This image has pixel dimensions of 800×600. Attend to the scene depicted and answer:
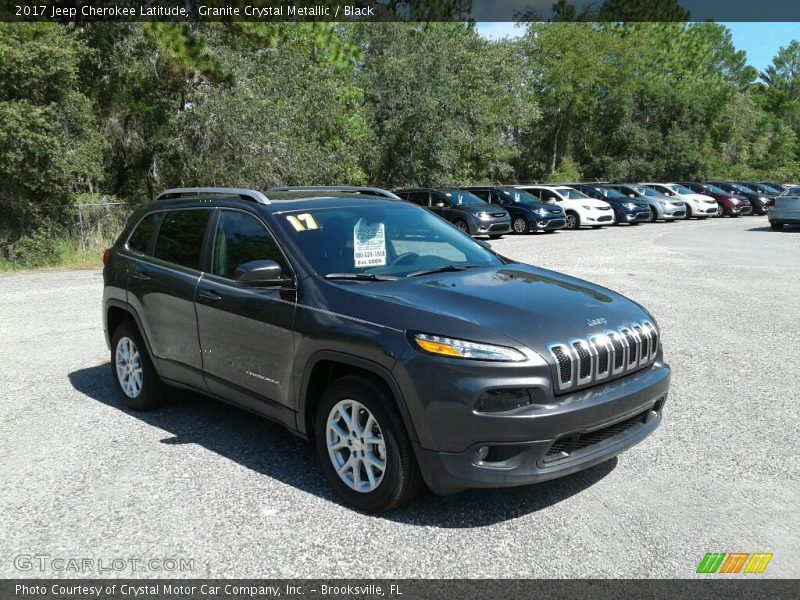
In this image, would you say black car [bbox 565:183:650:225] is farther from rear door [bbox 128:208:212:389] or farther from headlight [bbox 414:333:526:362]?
headlight [bbox 414:333:526:362]

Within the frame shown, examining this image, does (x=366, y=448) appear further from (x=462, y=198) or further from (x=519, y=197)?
(x=519, y=197)

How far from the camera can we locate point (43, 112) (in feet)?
59.1

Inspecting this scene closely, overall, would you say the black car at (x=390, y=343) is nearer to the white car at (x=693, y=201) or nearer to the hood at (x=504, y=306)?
the hood at (x=504, y=306)

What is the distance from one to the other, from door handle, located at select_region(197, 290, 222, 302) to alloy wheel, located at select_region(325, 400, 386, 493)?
128cm

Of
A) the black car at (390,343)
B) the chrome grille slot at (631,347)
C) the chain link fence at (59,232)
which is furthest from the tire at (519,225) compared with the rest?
the chrome grille slot at (631,347)

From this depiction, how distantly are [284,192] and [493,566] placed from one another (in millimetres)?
3221

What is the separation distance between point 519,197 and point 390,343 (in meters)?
22.7

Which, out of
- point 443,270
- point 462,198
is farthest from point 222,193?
point 462,198

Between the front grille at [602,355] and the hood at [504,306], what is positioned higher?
the hood at [504,306]

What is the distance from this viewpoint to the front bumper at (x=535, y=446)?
360 cm

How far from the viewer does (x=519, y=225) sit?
2538 centimetres

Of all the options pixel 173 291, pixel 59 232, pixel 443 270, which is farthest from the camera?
pixel 59 232

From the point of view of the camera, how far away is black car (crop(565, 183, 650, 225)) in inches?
1168

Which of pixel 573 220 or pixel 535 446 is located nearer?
pixel 535 446
